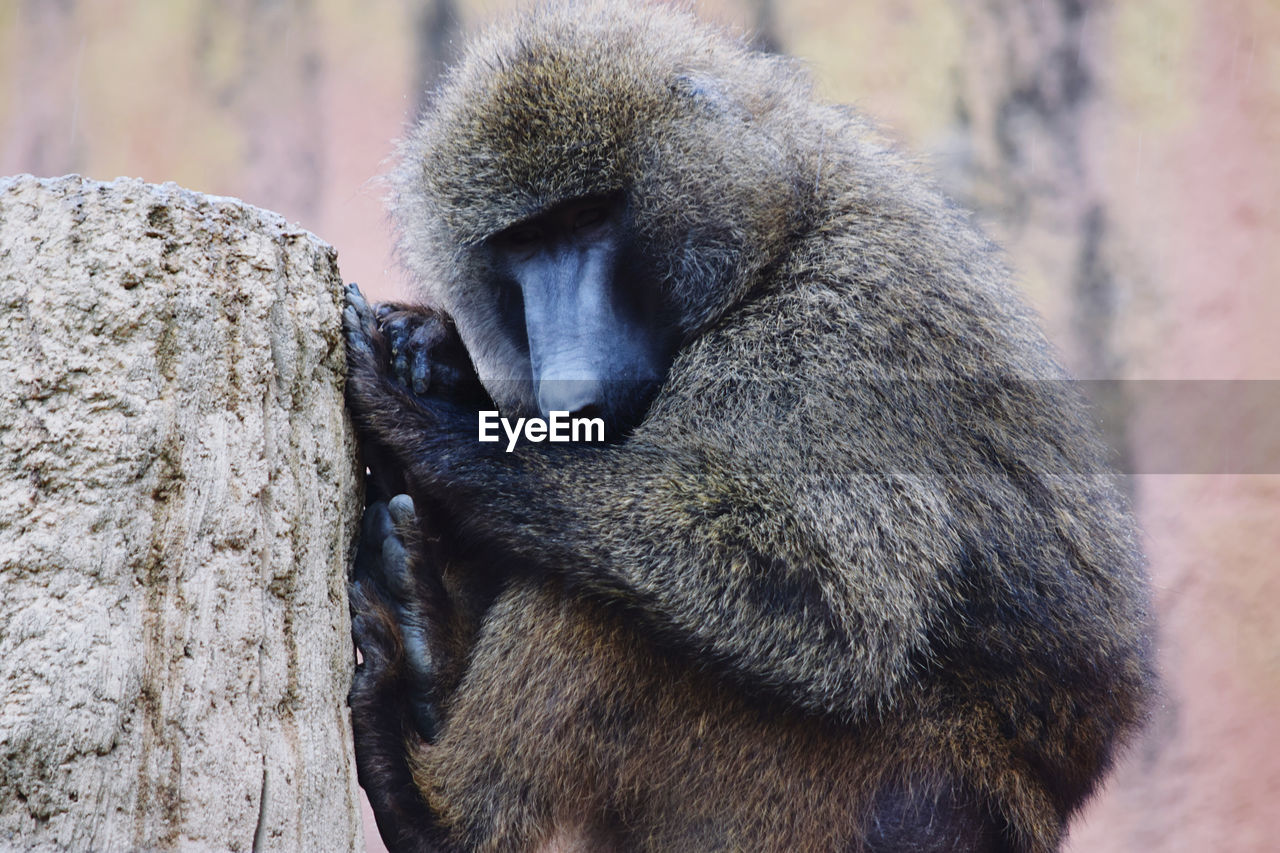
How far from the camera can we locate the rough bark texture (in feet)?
5.12

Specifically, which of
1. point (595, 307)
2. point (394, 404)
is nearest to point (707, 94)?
point (595, 307)

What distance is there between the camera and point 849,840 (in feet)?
7.38

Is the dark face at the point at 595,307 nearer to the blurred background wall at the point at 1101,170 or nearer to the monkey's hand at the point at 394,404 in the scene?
the monkey's hand at the point at 394,404

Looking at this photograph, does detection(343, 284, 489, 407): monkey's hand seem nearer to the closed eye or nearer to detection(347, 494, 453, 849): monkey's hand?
detection(347, 494, 453, 849): monkey's hand

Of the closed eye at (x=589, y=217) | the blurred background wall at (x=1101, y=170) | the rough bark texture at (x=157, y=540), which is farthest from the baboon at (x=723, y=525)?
the blurred background wall at (x=1101, y=170)

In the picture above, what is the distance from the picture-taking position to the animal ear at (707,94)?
2.59m

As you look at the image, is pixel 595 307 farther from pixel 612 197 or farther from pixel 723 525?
pixel 723 525

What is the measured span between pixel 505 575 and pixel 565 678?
26cm

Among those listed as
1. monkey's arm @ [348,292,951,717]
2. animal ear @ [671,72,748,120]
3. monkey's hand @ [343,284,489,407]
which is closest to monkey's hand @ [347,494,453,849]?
monkey's arm @ [348,292,951,717]

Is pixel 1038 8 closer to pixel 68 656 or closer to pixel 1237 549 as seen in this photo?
pixel 1237 549

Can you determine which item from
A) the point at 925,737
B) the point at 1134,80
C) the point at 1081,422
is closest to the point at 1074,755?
the point at 925,737

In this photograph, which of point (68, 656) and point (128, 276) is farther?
point (128, 276)

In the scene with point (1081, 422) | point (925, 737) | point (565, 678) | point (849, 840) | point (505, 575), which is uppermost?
point (1081, 422)

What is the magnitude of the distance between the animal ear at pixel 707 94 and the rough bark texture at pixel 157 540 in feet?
3.40
